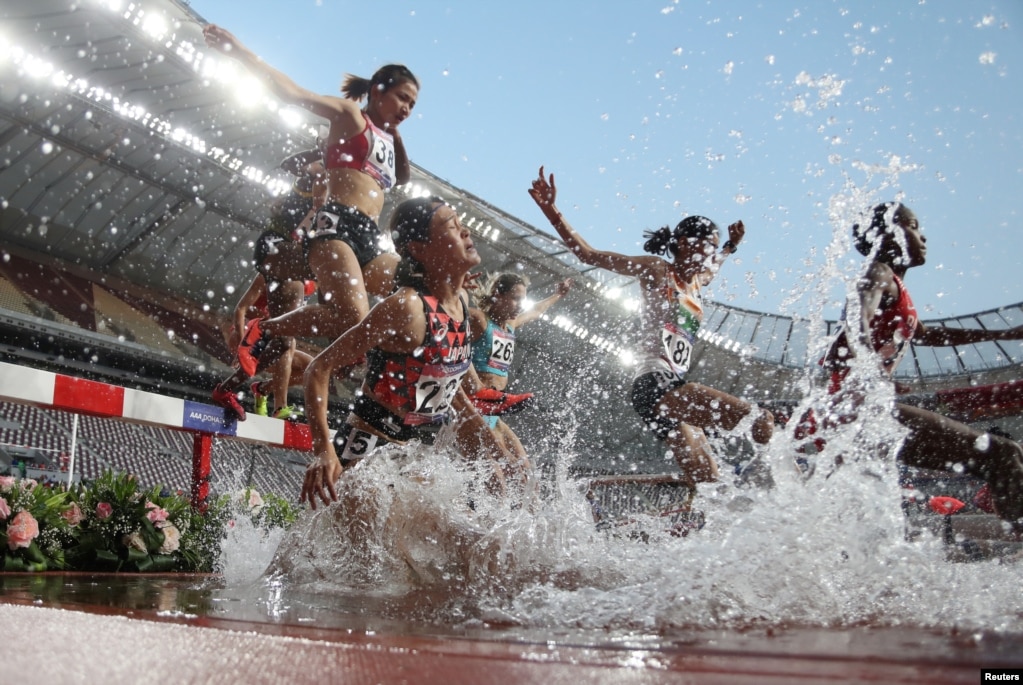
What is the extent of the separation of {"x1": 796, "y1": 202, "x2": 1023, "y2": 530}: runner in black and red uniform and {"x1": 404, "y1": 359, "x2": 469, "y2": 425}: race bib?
1.57 meters

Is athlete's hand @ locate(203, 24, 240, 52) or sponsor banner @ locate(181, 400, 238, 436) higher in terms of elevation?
athlete's hand @ locate(203, 24, 240, 52)

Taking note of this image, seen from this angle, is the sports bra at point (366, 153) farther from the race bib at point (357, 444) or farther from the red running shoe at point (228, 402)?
the red running shoe at point (228, 402)

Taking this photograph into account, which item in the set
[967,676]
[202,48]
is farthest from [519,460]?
[202,48]

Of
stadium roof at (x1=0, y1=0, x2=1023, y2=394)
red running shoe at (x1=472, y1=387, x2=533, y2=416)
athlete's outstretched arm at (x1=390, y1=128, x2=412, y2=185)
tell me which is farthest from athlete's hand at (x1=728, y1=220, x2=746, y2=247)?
stadium roof at (x1=0, y1=0, x2=1023, y2=394)

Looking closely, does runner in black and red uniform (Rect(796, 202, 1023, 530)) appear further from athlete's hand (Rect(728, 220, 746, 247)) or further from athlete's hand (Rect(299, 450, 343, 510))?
athlete's hand (Rect(299, 450, 343, 510))

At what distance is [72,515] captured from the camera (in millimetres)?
4559

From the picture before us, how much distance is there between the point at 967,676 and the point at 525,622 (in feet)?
3.27

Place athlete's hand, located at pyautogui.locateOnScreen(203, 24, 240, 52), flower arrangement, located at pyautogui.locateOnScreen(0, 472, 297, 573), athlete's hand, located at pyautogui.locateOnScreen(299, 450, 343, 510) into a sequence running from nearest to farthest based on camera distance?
athlete's hand, located at pyautogui.locateOnScreen(299, 450, 343, 510)
athlete's hand, located at pyautogui.locateOnScreen(203, 24, 240, 52)
flower arrangement, located at pyautogui.locateOnScreen(0, 472, 297, 573)

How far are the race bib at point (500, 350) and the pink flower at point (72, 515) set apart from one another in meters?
3.05

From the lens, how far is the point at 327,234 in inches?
159

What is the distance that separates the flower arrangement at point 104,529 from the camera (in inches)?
161

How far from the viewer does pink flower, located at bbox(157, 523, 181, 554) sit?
196 inches

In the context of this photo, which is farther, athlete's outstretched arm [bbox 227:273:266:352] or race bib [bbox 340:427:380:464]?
athlete's outstretched arm [bbox 227:273:266:352]

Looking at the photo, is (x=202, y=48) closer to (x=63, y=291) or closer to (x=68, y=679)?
(x=63, y=291)
